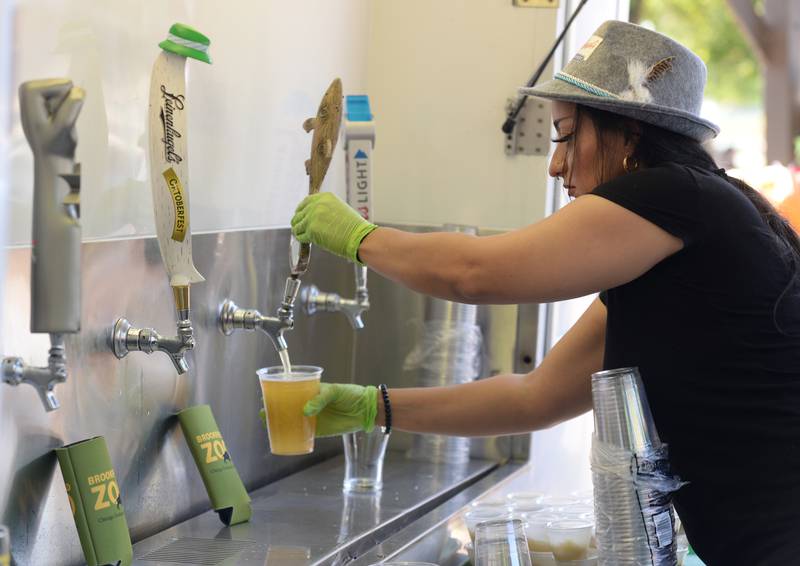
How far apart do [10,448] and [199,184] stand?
684mm

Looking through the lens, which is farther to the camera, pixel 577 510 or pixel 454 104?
pixel 454 104

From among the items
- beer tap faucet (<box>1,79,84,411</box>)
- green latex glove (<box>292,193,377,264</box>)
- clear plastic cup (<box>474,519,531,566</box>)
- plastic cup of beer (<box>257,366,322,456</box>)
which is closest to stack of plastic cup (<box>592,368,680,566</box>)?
clear plastic cup (<box>474,519,531,566</box>)

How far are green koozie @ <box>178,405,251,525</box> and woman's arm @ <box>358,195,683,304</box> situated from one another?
0.49 metres

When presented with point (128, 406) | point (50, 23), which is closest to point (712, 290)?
point (128, 406)

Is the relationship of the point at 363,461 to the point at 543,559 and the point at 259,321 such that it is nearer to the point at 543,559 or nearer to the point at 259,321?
the point at 259,321

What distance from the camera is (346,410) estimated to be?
2.02 meters

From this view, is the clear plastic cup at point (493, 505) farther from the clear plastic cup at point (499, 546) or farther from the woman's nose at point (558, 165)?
the woman's nose at point (558, 165)

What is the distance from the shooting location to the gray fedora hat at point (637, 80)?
165 centimetres

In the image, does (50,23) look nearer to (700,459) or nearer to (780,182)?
(700,459)

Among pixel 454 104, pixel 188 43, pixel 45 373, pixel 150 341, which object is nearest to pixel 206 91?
pixel 188 43

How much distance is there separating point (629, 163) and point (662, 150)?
6cm

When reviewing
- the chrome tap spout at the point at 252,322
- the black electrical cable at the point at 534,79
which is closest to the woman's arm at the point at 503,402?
the chrome tap spout at the point at 252,322

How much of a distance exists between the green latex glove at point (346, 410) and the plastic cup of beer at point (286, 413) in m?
0.09

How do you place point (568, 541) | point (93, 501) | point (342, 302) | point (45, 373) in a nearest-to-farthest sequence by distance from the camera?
point (45, 373) < point (93, 501) < point (568, 541) < point (342, 302)
